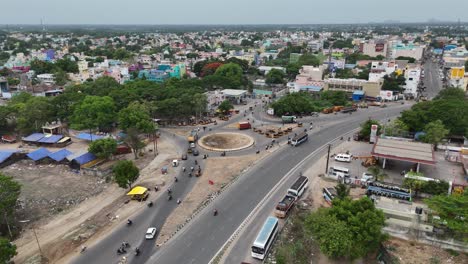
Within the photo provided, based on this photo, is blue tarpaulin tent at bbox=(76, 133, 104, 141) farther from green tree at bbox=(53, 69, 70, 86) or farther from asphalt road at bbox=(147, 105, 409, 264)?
green tree at bbox=(53, 69, 70, 86)

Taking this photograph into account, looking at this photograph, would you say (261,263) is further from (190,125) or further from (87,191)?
(190,125)

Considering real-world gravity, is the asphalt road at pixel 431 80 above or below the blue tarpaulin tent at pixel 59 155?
above

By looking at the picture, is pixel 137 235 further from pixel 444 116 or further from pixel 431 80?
pixel 431 80

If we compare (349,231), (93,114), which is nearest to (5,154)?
(93,114)

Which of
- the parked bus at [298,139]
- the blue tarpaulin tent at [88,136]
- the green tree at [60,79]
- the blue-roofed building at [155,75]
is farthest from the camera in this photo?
the blue-roofed building at [155,75]

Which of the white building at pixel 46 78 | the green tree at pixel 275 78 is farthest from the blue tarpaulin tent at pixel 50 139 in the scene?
the green tree at pixel 275 78

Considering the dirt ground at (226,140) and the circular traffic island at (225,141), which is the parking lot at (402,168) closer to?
the circular traffic island at (225,141)
